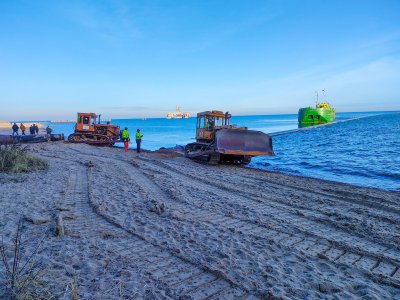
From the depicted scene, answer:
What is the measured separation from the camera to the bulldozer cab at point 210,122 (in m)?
17.6

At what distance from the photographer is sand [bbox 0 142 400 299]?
11.7 ft

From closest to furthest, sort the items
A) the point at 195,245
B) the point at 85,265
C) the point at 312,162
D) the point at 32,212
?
1. the point at 85,265
2. the point at 195,245
3. the point at 32,212
4. the point at 312,162

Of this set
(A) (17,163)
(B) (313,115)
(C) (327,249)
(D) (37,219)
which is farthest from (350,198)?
(B) (313,115)

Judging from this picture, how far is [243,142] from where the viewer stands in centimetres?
1577

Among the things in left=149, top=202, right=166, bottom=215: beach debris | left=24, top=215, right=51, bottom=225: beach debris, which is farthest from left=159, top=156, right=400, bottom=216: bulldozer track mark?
left=24, top=215, right=51, bottom=225: beach debris

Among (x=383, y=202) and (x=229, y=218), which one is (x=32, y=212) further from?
(x=383, y=202)

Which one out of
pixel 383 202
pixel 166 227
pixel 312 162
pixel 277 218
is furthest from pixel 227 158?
pixel 166 227

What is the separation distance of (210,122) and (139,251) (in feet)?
45.2

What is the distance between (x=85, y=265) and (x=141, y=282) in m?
0.84

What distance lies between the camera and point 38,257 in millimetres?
3979

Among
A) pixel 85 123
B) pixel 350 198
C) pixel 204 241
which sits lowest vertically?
pixel 350 198

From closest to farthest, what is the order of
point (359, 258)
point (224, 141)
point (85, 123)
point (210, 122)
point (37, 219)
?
point (359, 258) < point (37, 219) < point (224, 141) < point (210, 122) < point (85, 123)

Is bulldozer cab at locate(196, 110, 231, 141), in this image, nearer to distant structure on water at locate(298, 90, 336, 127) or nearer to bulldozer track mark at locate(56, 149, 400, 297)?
bulldozer track mark at locate(56, 149, 400, 297)

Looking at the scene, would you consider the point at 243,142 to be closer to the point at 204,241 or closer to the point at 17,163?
the point at 17,163
